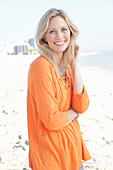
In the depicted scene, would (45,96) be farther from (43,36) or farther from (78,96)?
(43,36)

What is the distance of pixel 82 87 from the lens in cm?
149

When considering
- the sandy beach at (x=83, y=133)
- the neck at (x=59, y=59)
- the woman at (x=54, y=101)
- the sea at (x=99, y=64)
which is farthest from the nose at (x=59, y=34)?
the sea at (x=99, y=64)

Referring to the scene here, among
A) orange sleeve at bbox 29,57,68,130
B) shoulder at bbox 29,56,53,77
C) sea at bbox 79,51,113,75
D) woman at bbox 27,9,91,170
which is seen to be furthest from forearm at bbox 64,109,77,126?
sea at bbox 79,51,113,75

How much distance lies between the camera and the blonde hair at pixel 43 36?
136cm

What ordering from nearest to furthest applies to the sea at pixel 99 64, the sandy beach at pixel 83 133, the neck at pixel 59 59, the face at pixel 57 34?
the face at pixel 57 34
the neck at pixel 59 59
the sandy beach at pixel 83 133
the sea at pixel 99 64

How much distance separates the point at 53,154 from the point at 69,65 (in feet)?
2.28

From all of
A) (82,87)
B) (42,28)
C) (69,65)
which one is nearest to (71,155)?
(82,87)

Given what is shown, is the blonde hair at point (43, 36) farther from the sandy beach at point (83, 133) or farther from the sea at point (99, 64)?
the sea at point (99, 64)

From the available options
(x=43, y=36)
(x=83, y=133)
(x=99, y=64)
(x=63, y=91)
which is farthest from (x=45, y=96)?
(x=99, y=64)

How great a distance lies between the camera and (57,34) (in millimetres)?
1411

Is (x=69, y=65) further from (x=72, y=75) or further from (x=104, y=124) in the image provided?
(x=104, y=124)

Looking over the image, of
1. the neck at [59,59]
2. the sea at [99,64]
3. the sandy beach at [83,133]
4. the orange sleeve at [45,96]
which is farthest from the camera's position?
the sea at [99,64]

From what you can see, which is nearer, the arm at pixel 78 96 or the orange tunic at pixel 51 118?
the orange tunic at pixel 51 118

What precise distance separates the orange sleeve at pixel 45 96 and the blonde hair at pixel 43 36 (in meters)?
0.15
